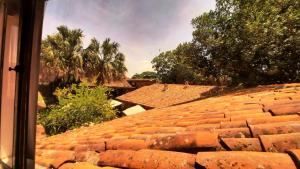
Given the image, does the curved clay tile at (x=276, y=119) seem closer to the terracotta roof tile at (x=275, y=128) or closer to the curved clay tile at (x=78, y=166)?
the terracotta roof tile at (x=275, y=128)

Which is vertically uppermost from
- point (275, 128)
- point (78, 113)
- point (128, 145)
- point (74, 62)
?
point (74, 62)

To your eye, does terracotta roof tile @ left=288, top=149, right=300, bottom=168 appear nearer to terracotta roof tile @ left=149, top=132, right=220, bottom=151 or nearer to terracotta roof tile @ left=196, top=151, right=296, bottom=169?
terracotta roof tile @ left=196, top=151, right=296, bottom=169

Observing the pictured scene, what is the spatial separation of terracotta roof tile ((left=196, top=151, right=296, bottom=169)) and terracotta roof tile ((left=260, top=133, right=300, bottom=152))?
0.36ft

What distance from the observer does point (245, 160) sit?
138 cm

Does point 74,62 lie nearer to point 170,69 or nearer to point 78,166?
point 170,69

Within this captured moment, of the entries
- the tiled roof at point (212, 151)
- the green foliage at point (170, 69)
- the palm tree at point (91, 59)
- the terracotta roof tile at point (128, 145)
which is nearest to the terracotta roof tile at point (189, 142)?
the tiled roof at point (212, 151)

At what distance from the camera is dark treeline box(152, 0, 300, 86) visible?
12.5m

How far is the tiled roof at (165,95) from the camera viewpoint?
59.5 ft

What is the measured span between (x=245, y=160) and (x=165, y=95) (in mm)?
18711

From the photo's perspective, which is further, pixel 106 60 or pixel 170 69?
pixel 170 69

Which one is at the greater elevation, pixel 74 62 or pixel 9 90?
pixel 74 62

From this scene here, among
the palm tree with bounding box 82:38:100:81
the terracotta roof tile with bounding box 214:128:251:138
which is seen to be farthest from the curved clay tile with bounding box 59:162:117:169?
the palm tree with bounding box 82:38:100:81

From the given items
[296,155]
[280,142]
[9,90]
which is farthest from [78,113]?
[296,155]

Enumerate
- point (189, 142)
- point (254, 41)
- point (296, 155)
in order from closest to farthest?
point (296, 155) < point (189, 142) < point (254, 41)
